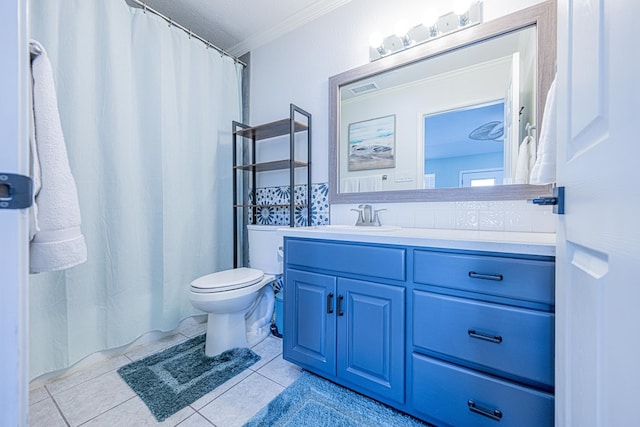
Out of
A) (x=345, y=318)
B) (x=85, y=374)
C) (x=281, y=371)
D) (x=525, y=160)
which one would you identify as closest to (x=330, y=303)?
(x=345, y=318)

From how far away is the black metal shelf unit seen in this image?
187 centimetres

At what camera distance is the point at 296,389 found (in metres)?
1.29

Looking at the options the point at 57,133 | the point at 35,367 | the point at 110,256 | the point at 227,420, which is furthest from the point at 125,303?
the point at 57,133

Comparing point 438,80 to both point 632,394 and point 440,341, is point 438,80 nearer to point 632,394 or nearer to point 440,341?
point 440,341

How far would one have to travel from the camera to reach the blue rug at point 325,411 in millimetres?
1095

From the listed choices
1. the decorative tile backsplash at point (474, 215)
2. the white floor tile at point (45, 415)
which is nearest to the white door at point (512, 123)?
the decorative tile backsplash at point (474, 215)

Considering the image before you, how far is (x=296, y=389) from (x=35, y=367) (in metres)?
1.30

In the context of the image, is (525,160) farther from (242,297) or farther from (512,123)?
(242,297)

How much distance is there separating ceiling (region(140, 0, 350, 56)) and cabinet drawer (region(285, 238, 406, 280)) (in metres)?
1.72

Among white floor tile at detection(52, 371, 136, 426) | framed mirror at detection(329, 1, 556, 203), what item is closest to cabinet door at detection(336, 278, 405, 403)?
framed mirror at detection(329, 1, 556, 203)

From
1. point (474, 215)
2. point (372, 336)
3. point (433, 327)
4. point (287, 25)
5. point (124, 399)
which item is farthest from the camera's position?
point (287, 25)

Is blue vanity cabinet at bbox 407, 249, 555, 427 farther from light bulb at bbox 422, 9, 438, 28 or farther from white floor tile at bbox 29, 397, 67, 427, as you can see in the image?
white floor tile at bbox 29, 397, 67, 427

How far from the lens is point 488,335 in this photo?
891 millimetres

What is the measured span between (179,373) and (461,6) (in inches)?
98.1
